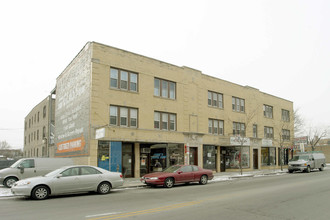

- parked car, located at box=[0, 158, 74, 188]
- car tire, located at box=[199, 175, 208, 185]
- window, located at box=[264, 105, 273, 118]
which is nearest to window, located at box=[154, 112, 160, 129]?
car tire, located at box=[199, 175, 208, 185]

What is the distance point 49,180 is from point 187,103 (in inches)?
623

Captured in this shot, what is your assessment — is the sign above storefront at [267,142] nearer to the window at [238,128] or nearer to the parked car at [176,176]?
the window at [238,128]

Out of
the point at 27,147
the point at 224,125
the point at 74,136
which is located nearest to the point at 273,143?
the point at 224,125

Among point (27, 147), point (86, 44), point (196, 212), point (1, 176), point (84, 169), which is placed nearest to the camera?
point (196, 212)

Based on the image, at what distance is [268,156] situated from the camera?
35.6 meters

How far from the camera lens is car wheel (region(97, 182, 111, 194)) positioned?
528 inches

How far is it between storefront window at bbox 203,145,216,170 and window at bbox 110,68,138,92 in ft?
30.8

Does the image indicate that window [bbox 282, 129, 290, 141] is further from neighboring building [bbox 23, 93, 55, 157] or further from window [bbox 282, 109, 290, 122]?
neighboring building [bbox 23, 93, 55, 157]

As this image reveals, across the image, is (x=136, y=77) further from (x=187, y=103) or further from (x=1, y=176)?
(x=1, y=176)

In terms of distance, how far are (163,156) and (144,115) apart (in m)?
4.04

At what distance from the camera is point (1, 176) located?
1650 cm

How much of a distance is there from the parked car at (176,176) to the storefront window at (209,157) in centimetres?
886

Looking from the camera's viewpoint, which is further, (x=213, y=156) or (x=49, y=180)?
(x=213, y=156)

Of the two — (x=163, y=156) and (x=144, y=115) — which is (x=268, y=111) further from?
(x=144, y=115)
